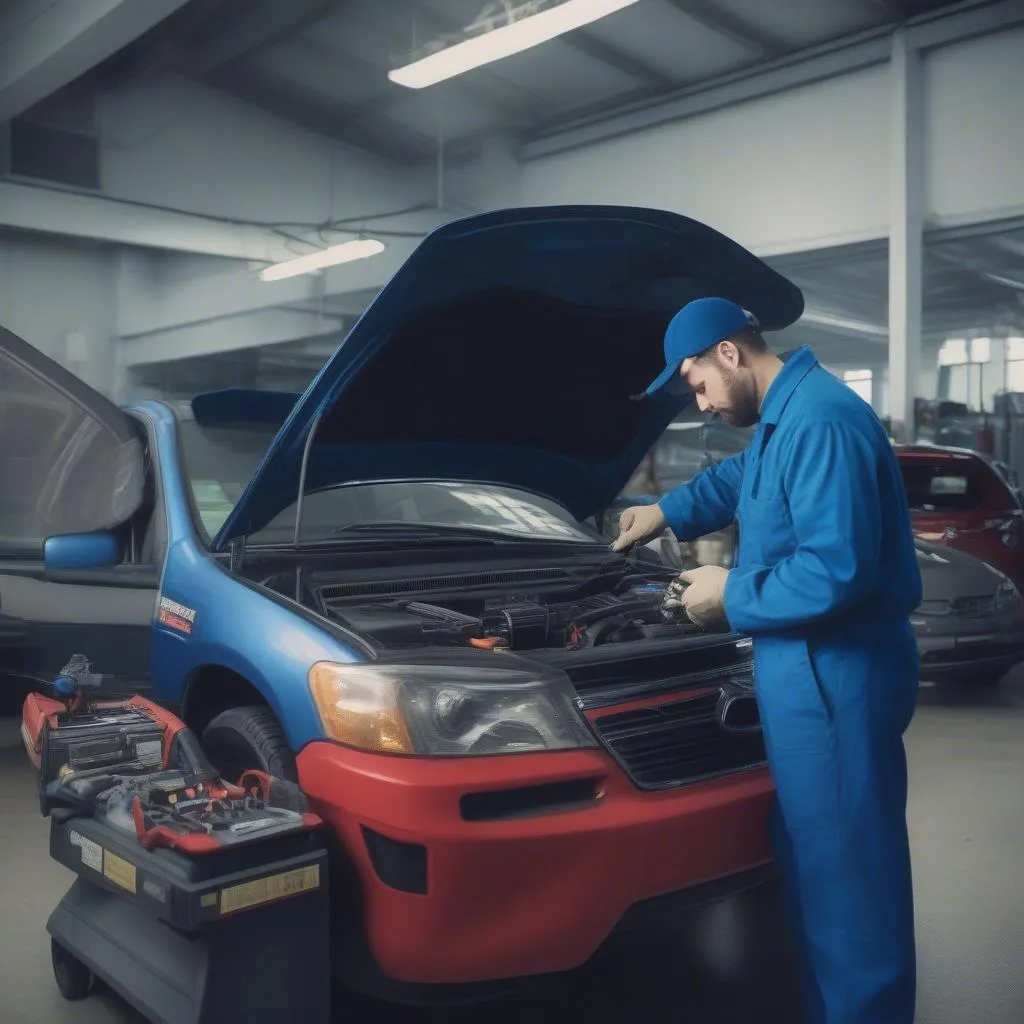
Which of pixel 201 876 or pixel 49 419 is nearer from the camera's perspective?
pixel 201 876

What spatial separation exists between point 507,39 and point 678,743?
6.05m

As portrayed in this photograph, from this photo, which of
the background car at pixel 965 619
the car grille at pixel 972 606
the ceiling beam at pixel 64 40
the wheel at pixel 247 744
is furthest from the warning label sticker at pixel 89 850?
the ceiling beam at pixel 64 40

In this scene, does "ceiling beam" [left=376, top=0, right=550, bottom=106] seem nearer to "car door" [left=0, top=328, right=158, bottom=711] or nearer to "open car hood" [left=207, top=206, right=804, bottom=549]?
"car door" [left=0, top=328, right=158, bottom=711]

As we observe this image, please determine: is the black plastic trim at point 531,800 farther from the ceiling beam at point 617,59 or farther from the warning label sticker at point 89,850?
the ceiling beam at point 617,59

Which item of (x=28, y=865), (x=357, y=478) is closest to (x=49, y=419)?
(x=357, y=478)

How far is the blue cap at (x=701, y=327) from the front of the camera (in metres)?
2.09

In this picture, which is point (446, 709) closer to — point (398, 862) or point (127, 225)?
point (398, 862)

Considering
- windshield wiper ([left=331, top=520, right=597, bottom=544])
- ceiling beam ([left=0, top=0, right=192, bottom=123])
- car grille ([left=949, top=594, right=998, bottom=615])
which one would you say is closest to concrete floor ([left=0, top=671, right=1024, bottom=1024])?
windshield wiper ([left=331, top=520, right=597, bottom=544])

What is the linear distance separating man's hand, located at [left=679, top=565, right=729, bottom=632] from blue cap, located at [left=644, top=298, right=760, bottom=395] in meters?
0.43

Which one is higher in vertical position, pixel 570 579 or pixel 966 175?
pixel 966 175

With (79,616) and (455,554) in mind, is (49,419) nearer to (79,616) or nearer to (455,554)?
(79,616)

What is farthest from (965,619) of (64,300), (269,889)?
(64,300)

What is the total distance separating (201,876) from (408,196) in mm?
12018

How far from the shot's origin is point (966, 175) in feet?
29.9
